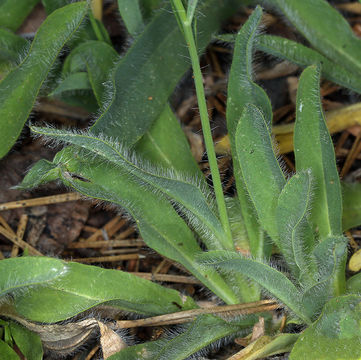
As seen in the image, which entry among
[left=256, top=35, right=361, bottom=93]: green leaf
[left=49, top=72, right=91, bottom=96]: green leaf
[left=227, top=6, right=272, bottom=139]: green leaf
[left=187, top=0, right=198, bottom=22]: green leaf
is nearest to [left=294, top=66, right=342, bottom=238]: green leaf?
[left=227, top=6, right=272, bottom=139]: green leaf

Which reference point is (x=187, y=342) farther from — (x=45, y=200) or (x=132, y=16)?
(x=132, y=16)

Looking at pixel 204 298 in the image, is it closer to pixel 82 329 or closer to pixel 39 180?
pixel 82 329

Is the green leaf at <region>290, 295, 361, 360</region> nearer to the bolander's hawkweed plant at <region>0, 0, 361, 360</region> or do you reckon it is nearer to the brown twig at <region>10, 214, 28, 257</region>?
the bolander's hawkweed plant at <region>0, 0, 361, 360</region>

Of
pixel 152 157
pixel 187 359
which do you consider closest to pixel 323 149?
pixel 152 157

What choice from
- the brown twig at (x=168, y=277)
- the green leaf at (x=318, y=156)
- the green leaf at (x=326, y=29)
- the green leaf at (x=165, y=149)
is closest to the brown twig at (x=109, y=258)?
the brown twig at (x=168, y=277)

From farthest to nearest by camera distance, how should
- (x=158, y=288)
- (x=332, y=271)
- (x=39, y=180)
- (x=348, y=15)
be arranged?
(x=348, y=15)
(x=158, y=288)
(x=39, y=180)
(x=332, y=271)

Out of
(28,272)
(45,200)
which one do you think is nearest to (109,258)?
(45,200)
